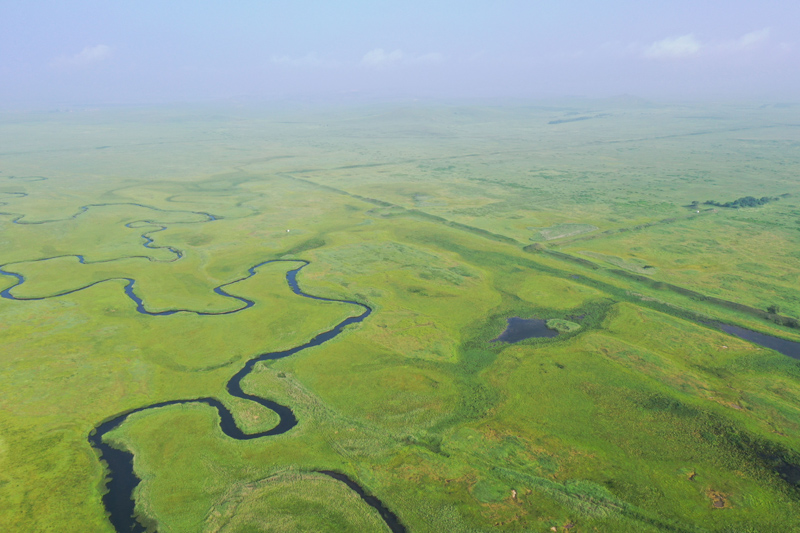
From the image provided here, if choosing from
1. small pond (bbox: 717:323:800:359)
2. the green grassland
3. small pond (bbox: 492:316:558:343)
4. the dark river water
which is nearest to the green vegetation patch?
small pond (bbox: 492:316:558:343)

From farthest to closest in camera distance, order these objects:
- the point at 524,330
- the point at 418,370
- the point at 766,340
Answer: the point at 524,330 < the point at 766,340 < the point at 418,370

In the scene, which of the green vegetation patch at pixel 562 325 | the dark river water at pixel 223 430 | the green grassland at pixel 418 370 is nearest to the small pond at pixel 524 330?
the green vegetation patch at pixel 562 325

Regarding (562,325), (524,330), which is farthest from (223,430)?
(562,325)

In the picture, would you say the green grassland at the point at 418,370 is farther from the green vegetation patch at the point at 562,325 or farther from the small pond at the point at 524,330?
the small pond at the point at 524,330

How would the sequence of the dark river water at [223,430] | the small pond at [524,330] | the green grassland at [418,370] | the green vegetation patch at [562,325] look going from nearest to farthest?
the dark river water at [223,430], the green grassland at [418,370], the small pond at [524,330], the green vegetation patch at [562,325]

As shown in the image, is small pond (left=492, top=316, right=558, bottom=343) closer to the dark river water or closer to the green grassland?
Answer: the green grassland

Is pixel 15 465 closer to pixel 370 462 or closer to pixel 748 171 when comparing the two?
pixel 370 462

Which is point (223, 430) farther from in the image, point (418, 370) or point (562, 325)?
point (562, 325)

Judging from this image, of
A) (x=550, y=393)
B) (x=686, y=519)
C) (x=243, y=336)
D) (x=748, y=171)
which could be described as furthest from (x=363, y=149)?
(x=686, y=519)
